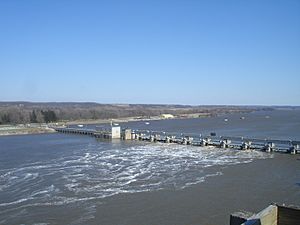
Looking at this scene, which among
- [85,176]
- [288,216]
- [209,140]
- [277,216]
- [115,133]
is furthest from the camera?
[115,133]

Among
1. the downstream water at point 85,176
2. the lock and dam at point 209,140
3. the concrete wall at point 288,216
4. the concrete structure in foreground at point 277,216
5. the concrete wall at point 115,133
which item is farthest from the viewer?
the concrete wall at point 115,133

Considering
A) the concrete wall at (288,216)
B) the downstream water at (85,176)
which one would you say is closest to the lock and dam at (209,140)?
the downstream water at (85,176)

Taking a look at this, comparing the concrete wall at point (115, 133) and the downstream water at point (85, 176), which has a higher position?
the concrete wall at point (115, 133)

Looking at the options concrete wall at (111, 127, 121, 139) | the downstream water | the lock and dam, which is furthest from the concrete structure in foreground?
concrete wall at (111, 127, 121, 139)

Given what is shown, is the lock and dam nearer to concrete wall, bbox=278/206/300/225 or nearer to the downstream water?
the downstream water


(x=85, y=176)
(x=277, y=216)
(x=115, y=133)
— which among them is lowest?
(x=85, y=176)

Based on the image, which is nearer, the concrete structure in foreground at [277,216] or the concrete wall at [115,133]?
the concrete structure in foreground at [277,216]

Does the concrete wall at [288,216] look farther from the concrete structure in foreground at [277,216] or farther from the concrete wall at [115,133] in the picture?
the concrete wall at [115,133]

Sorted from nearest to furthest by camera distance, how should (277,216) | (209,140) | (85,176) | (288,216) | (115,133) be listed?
(288,216)
(277,216)
(85,176)
(209,140)
(115,133)

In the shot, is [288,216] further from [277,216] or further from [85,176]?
[85,176]

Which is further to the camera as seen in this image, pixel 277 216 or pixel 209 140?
pixel 209 140

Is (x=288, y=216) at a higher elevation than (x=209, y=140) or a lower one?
higher

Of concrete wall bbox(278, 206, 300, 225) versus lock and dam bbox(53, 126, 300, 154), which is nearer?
concrete wall bbox(278, 206, 300, 225)

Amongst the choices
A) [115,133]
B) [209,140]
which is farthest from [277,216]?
[115,133]
